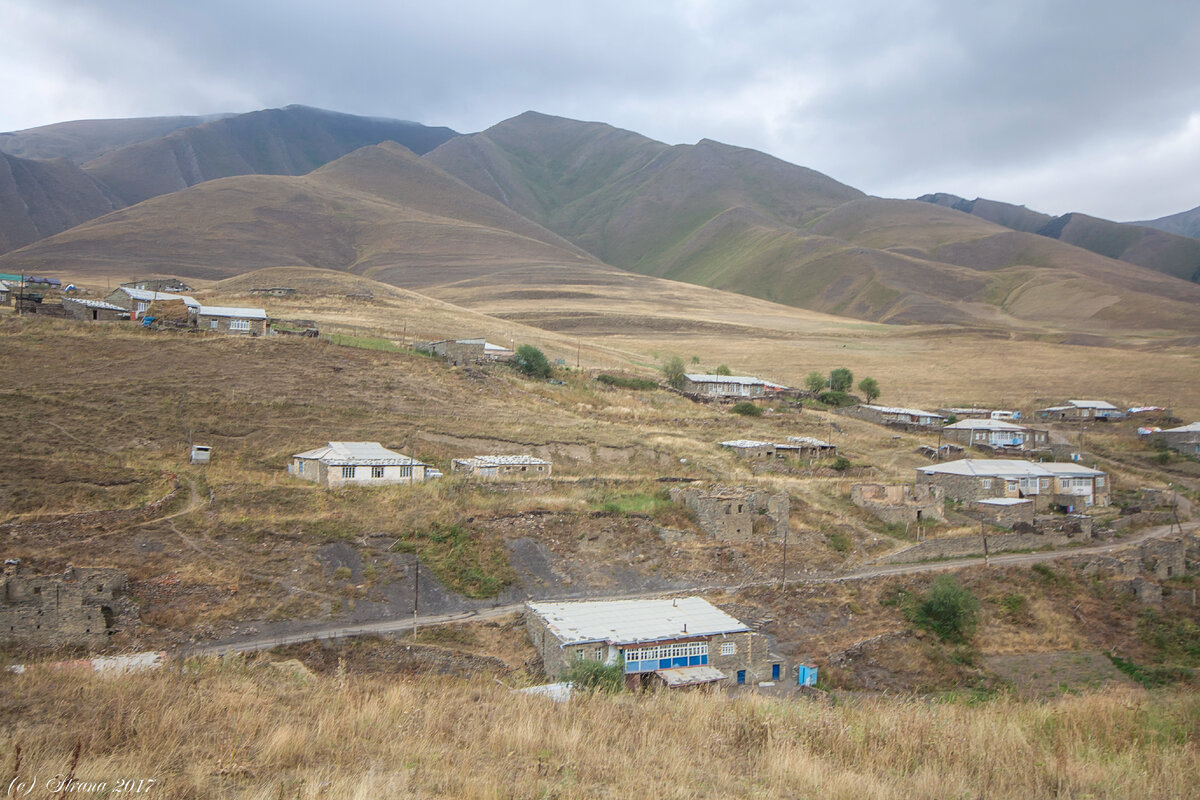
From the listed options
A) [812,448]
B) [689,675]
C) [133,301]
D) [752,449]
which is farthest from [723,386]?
[689,675]

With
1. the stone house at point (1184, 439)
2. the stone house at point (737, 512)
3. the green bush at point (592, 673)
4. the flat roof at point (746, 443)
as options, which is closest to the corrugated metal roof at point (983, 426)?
the stone house at point (1184, 439)

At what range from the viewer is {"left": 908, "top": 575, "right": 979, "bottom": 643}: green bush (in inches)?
970

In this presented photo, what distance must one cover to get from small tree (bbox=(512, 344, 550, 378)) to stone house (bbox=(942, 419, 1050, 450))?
85.3ft

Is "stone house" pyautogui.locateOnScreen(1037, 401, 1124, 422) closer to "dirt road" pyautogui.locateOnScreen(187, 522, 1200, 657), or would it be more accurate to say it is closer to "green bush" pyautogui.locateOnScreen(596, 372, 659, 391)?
"dirt road" pyautogui.locateOnScreen(187, 522, 1200, 657)

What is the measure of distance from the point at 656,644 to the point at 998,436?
3897 centimetres

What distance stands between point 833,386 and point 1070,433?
16.8m

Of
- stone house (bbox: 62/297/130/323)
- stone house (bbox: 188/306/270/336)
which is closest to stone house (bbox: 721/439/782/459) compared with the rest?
stone house (bbox: 188/306/270/336)

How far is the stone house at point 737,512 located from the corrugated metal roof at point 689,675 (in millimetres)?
10975

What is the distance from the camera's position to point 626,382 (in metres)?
58.0

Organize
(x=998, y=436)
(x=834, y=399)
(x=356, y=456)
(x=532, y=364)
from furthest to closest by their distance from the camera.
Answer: (x=834, y=399) < (x=532, y=364) < (x=998, y=436) < (x=356, y=456)

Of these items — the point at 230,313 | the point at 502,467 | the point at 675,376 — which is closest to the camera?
the point at 502,467

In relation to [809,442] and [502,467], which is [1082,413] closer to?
[809,442]

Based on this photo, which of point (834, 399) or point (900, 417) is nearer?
point (900, 417)

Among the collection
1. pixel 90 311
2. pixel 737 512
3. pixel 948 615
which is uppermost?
pixel 90 311
